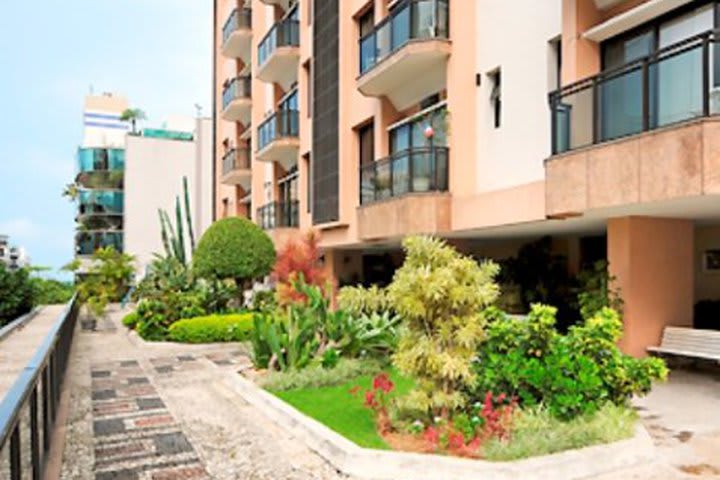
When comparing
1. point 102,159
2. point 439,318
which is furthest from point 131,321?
point 102,159

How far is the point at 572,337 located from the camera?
718 centimetres

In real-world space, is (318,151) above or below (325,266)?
above

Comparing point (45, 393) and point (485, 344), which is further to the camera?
point (485, 344)

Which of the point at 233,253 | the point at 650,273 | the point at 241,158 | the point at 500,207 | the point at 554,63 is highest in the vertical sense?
the point at 241,158

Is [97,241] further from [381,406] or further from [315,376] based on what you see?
[381,406]

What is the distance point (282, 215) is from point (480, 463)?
1933cm

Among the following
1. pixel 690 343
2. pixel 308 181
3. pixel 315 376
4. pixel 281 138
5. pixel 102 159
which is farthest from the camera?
pixel 102 159

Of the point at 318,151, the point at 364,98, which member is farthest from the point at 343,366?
the point at 318,151

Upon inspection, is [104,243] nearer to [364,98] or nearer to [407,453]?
[364,98]

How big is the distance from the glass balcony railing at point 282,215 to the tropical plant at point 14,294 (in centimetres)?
1035

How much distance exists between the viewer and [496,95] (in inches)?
507

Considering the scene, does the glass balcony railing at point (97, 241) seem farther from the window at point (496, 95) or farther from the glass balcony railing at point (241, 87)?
the window at point (496, 95)

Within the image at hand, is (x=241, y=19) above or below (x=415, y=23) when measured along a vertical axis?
above

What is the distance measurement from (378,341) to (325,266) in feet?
38.6
